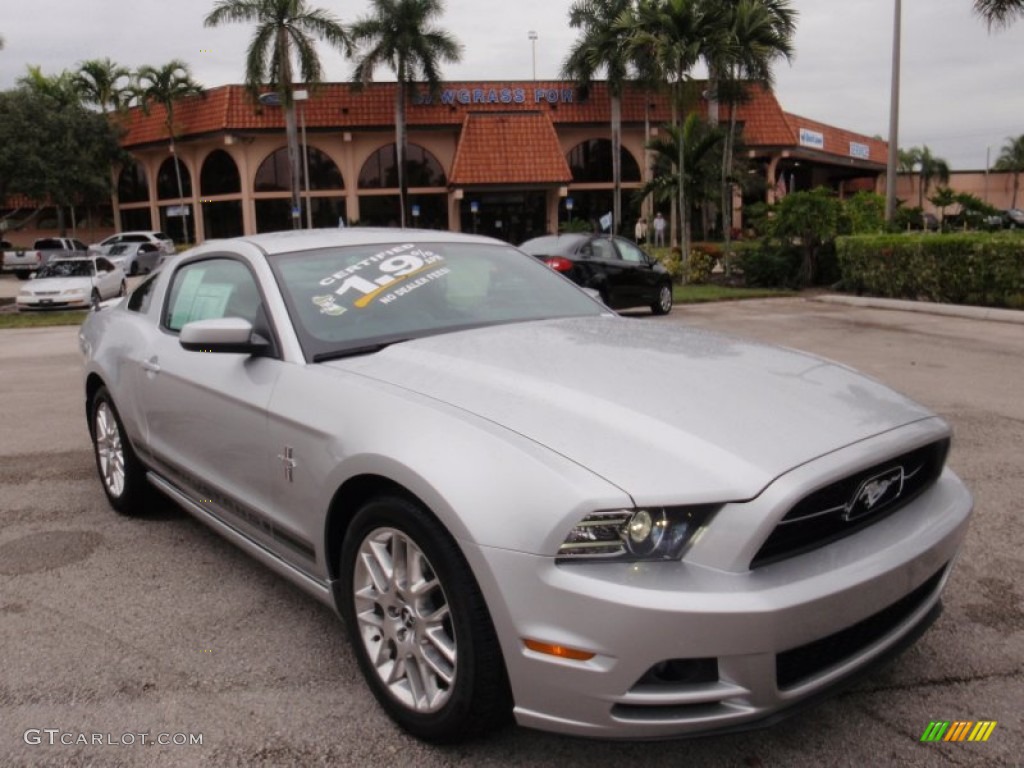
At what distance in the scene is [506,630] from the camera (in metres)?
2.23

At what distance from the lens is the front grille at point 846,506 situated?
2.26 metres

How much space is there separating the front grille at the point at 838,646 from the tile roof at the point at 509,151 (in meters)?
38.9

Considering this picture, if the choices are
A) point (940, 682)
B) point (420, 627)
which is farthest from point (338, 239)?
point (940, 682)

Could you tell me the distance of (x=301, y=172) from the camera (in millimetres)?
43500

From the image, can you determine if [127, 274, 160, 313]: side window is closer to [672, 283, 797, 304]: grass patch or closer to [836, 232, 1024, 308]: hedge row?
[836, 232, 1024, 308]: hedge row

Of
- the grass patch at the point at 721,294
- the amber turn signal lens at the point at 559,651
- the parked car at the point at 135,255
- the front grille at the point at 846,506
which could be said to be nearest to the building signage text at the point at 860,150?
the grass patch at the point at 721,294

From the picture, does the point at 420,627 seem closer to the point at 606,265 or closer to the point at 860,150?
the point at 606,265

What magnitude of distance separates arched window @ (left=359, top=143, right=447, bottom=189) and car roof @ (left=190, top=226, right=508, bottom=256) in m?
40.6

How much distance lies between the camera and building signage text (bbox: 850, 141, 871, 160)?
50.1m

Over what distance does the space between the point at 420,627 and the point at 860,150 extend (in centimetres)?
5468

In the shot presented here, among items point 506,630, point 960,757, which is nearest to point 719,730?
point 506,630

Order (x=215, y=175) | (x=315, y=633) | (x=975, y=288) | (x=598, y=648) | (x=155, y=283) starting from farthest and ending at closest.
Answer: (x=215, y=175) < (x=975, y=288) < (x=155, y=283) < (x=315, y=633) < (x=598, y=648)

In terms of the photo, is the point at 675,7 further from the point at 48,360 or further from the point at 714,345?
the point at 714,345

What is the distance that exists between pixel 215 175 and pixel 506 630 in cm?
4660
